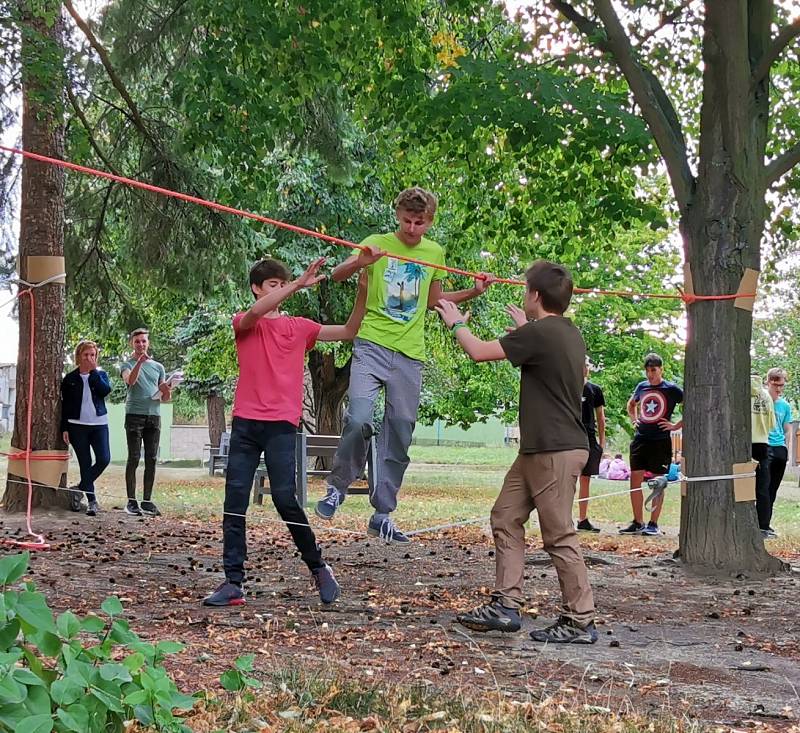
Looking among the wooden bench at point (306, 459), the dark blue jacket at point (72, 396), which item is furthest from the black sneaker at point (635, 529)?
the dark blue jacket at point (72, 396)

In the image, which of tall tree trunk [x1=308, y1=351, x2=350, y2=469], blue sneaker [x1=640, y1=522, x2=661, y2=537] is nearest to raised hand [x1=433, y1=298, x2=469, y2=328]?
blue sneaker [x1=640, y1=522, x2=661, y2=537]

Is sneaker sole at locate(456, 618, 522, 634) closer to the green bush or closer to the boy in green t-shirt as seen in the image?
the boy in green t-shirt

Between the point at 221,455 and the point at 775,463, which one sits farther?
the point at 221,455

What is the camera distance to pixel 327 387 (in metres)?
23.1

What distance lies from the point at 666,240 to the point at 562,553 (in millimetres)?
25396

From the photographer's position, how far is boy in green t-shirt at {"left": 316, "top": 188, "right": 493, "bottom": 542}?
5.90 metres

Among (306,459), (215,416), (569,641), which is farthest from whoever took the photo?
(215,416)

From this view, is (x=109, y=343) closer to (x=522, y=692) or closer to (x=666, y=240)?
(x=522, y=692)

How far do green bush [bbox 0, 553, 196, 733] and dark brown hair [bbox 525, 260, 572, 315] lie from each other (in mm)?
2821

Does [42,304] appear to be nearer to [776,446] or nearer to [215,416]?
[776,446]

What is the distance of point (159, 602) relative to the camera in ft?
18.7

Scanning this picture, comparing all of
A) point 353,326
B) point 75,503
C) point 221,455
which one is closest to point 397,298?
point 353,326

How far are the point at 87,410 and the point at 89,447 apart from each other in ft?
1.23

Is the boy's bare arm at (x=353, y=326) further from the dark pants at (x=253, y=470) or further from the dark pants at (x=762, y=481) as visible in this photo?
the dark pants at (x=762, y=481)
